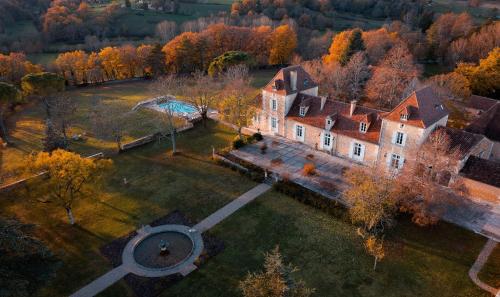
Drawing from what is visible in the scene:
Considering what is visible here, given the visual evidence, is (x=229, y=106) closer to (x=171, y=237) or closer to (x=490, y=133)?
(x=171, y=237)

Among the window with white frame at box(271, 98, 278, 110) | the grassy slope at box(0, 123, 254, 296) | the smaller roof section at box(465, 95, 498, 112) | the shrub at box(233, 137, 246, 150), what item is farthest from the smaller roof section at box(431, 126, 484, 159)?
the smaller roof section at box(465, 95, 498, 112)

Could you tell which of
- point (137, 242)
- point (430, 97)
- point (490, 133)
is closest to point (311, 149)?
point (430, 97)

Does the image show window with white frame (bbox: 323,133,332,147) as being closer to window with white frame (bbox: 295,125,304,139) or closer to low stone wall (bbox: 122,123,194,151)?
window with white frame (bbox: 295,125,304,139)

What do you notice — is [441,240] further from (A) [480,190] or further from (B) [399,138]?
(B) [399,138]

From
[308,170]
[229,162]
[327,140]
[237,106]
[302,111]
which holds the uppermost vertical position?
[237,106]

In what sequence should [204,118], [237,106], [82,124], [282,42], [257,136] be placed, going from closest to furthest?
[237,106] → [257,136] → [204,118] → [82,124] → [282,42]

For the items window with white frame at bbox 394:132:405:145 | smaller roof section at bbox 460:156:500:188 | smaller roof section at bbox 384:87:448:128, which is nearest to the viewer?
smaller roof section at bbox 460:156:500:188

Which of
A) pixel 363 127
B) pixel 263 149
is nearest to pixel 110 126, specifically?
pixel 263 149
